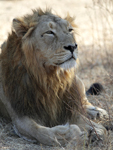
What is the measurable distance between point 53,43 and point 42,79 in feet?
1.49

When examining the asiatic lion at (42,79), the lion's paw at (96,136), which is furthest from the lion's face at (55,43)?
the lion's paw at (96,136)

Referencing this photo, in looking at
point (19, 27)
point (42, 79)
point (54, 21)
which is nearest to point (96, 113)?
point (42, 79)

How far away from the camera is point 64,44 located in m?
3.23

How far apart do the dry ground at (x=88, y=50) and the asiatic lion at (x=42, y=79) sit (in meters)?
0.20

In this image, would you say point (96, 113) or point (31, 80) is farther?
point (96, 113)

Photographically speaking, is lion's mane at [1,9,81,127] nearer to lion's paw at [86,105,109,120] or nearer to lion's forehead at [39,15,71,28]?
lion's forehead at [39,15,71,28]

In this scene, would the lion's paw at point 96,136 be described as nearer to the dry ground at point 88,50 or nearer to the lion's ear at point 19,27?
the dry ground at point 88,50

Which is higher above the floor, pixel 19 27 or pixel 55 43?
pixel 19 27

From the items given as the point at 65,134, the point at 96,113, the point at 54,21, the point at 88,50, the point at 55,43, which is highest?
the point at 54,21

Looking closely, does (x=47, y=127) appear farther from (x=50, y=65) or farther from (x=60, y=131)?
(x=50, y=65)

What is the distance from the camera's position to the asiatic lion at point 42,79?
10.6ft

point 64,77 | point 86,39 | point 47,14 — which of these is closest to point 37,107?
point 64,77

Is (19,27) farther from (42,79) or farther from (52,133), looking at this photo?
(52,133)

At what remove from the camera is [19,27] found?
3.42 metres
